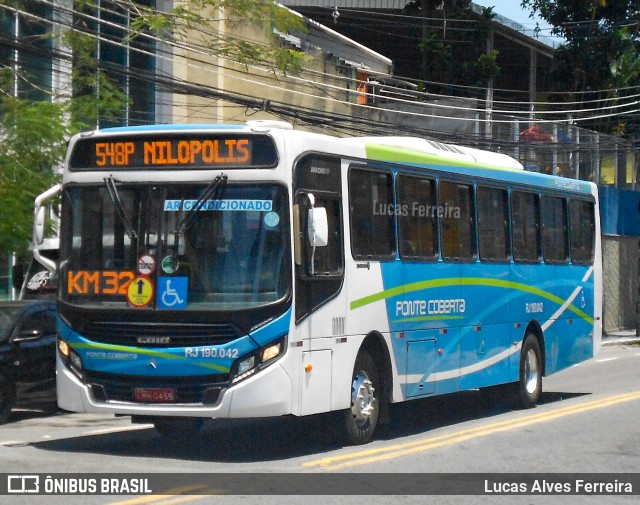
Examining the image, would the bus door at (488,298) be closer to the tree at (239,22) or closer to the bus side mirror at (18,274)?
the tree at (239,22)

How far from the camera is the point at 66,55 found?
18797 mm

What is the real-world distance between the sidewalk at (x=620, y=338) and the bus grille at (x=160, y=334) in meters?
26.1

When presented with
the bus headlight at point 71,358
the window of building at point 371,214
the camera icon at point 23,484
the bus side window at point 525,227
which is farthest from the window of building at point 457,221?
the camera icon at point 23,484

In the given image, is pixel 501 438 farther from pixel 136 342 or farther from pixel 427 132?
pixel 427 132

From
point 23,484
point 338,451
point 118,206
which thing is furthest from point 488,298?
point 23,484

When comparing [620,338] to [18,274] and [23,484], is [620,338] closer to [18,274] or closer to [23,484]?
[18,274]

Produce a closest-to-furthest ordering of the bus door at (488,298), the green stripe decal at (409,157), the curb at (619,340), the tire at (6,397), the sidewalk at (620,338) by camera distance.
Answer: the green stripe decal at (409,157)
the tire at (6,397)
the bus door at (488,298)
the curb at (619,340)
the sidewalk at (620,338)

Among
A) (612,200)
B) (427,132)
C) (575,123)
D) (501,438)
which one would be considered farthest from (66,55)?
(575,123)

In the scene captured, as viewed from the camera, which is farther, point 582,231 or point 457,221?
point 582,231

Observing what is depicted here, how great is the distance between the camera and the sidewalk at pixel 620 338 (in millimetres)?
35406

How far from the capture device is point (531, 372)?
16766 millimetres

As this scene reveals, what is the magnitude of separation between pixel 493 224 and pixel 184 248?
18.3ft

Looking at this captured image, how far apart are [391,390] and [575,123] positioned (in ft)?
116

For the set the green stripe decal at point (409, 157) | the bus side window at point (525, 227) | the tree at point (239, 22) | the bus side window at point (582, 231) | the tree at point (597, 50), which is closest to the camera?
the green stripe decal at point (409, 157)
